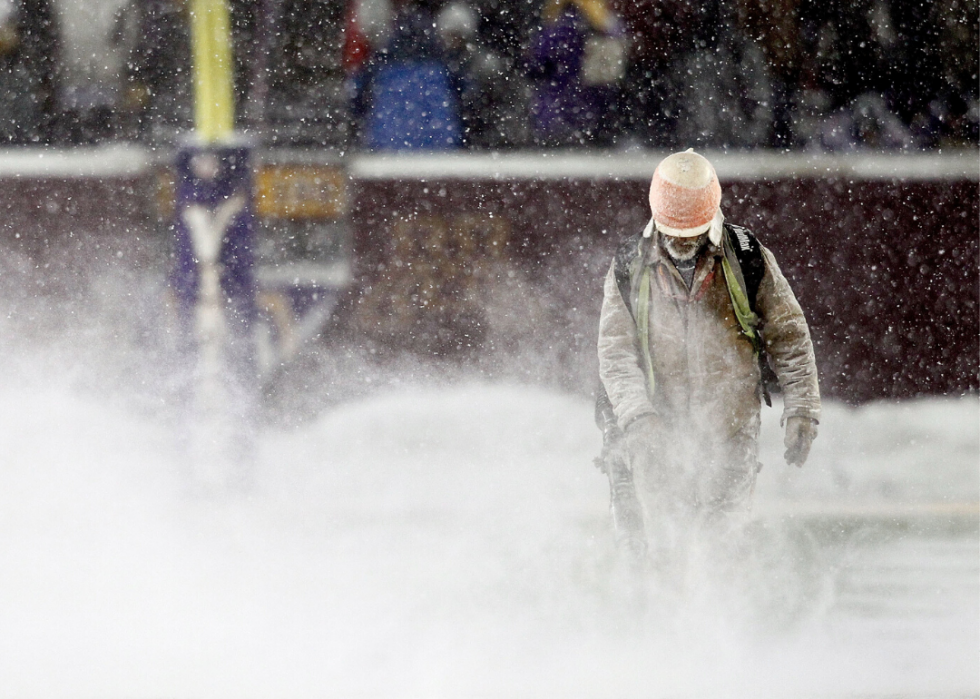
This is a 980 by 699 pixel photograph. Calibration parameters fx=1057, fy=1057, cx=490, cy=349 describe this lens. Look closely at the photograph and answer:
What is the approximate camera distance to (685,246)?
3.01 m

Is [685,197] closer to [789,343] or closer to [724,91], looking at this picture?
[789,343]

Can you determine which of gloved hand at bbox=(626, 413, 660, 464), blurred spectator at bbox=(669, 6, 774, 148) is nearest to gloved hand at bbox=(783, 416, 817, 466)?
gloved hand at bbox=(626, 413, 660, 464)

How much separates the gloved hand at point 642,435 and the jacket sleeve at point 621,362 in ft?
0.06

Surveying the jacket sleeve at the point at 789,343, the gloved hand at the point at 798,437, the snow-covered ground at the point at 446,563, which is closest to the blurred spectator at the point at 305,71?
the snow-covered ground at the point at 446,563

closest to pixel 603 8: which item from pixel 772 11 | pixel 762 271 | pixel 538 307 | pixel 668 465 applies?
pixel 772 11

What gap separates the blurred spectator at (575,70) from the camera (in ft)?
13.7

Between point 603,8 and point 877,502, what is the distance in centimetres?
233

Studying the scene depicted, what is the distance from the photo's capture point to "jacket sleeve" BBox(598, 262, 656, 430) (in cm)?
308

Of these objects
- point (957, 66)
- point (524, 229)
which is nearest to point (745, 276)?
point (524, 229)

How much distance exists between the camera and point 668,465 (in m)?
3.15

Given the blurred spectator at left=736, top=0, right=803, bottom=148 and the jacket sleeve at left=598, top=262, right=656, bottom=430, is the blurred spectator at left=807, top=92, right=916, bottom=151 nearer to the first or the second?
the blurred spectator at left=736, top=0, right=803, bottom=148

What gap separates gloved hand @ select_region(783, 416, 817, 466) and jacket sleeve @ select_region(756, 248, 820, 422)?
21 mm

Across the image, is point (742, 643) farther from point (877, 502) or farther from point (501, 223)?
point (501, 223)

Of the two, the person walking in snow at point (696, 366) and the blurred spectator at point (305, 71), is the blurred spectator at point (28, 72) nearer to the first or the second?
the blurred spectator at point (305, 71)
